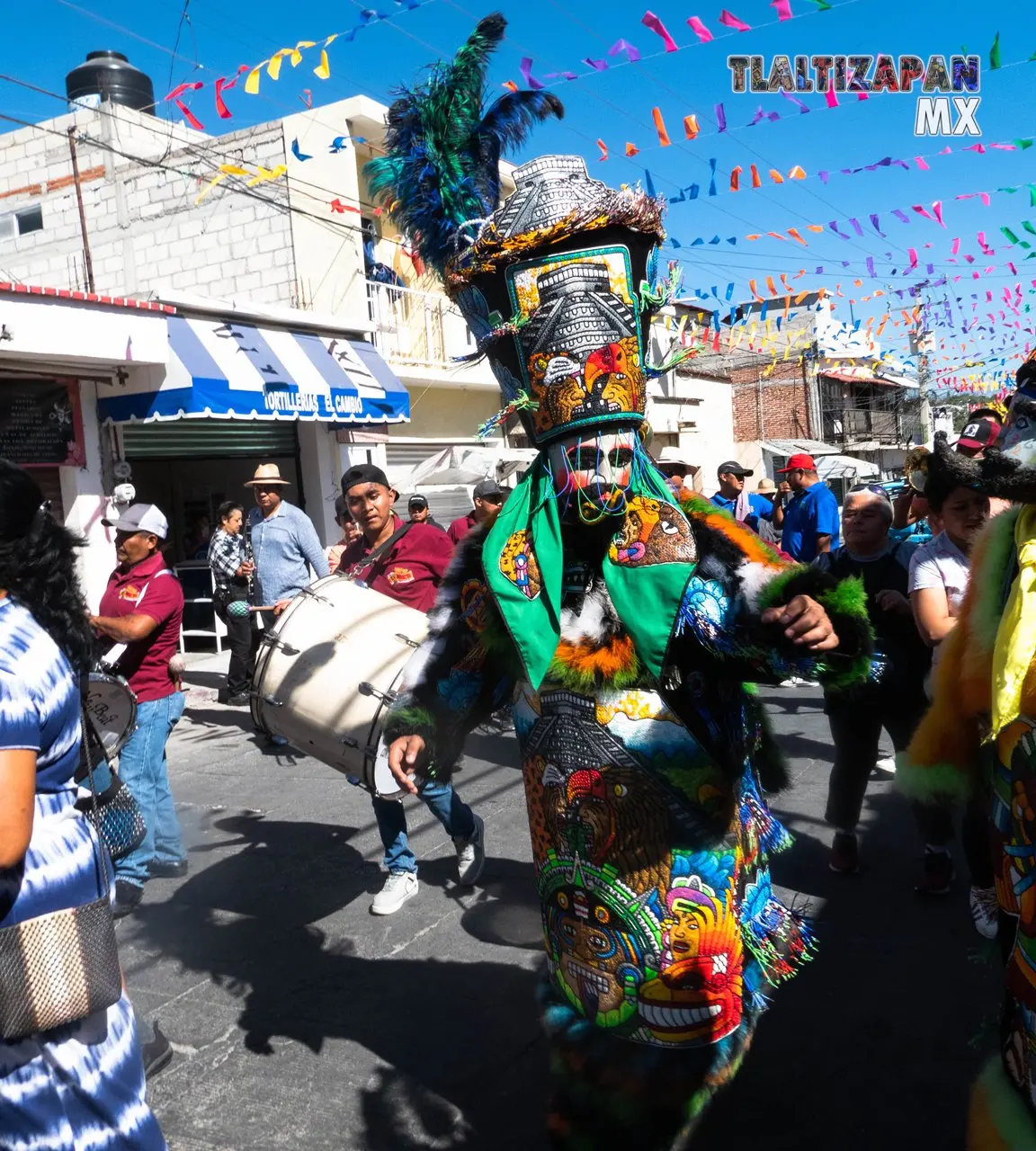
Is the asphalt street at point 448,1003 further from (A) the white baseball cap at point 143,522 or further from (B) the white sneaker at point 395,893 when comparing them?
(A) the white baseball cap at point 143,522

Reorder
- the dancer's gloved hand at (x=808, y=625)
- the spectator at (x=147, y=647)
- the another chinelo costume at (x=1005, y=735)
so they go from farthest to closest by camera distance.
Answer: the spectator at (x=147, y=647)
the dancer's gloved hand at (x=808, y=625)
the another chinelo costume at (x=1005, y=735)

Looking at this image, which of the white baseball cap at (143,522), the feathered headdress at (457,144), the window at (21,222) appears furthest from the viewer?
the window at (21,222)

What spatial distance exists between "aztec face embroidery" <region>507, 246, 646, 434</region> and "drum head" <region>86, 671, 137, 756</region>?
2.80 meters

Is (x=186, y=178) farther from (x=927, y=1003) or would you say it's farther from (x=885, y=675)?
(x=927, y=1003)

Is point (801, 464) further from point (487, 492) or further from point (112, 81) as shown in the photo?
point (112, 81)

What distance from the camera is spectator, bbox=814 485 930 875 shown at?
14.2 ft

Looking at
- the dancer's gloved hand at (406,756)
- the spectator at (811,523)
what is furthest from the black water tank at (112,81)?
the dancer's gloved hand at (406,756)

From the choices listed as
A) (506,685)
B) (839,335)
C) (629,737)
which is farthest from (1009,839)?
(839,335)

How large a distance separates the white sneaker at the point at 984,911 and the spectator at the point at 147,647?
3.41 m

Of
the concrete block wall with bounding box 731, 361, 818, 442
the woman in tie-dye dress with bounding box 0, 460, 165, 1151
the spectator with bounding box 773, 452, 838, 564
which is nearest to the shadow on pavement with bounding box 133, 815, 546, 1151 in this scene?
the woman in tie-dye dress with bounding box 0, 460, 165, 1151

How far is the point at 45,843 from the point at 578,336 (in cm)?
158

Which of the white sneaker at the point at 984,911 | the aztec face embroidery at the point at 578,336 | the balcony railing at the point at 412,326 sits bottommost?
the white sneaker at the point at 984,911

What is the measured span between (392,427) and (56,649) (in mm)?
12898

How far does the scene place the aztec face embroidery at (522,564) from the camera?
2244 mm
